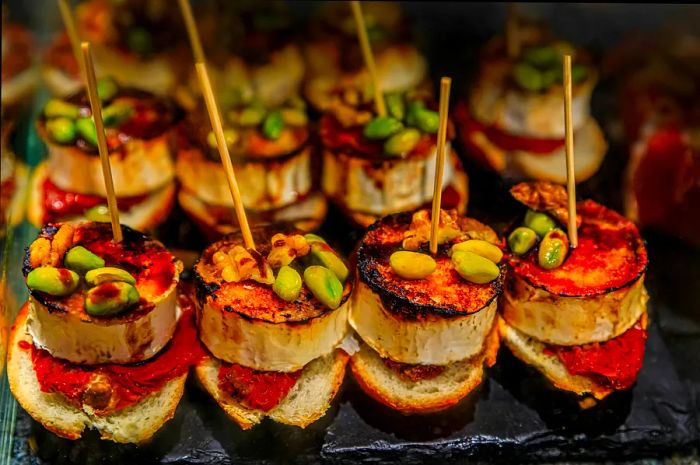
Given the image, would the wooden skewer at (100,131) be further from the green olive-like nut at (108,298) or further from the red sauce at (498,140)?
the red sauce at (498,140)

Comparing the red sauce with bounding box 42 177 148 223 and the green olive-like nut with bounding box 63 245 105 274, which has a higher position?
the green olive-like nut with bounding box 63 245 105 274

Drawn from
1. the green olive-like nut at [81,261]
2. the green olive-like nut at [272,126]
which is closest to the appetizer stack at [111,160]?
the green olive-like nut at [272,126]

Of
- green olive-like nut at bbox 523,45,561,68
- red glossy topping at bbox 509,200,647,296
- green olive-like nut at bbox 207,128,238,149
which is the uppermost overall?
green olive-like nut at bbox 523,45,561,68

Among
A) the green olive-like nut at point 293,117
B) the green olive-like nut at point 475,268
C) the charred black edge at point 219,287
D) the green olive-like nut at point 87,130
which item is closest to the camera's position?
the charred black edge at point 219,287

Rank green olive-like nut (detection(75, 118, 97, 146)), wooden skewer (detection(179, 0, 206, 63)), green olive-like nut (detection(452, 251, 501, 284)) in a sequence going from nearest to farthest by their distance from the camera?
green olive-like nut (detection(452, 251, 501, 284))
wooden skewer (detection(179, 0, 206, 63))
green olive-like nut (detection(75, 118, 97, 146))

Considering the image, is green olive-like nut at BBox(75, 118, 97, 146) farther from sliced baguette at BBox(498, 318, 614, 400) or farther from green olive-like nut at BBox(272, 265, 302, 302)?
sliced baguette at BBox(498, 318, 614, 400)

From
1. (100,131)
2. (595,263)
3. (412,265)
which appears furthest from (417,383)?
(100,131)

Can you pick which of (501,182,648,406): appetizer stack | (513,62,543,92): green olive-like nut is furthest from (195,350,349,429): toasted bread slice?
(513,62,543,92): green olive-like nut
